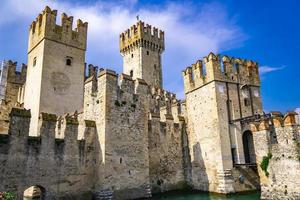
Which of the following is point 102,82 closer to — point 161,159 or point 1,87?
point 161,159

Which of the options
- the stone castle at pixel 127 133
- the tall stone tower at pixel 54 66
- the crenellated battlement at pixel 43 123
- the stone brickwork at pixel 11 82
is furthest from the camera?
the stone brickwork at pixel 11 82

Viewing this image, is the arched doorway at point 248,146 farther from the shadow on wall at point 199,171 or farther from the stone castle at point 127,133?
the shadow on wall at point 199,171

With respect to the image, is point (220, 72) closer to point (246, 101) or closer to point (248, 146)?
point (246, 101)

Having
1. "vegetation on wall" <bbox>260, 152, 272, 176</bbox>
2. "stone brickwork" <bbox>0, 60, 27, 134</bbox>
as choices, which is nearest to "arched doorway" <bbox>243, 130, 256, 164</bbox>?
"vegetation on wall" <bbox>260, 152, 272, 176</bbox>

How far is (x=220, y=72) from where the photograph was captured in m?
19.8

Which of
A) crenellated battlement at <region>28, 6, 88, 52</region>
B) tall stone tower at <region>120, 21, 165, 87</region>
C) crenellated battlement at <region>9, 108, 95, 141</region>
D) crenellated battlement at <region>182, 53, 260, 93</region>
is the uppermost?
tall stone tower at <region>120, 21, 165, 87</region>

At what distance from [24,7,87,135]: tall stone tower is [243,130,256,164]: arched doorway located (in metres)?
13.9

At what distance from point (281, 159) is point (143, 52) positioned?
26868mm

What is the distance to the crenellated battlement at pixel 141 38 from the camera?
38375 millimetres

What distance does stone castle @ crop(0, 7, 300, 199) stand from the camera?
44.4 feet

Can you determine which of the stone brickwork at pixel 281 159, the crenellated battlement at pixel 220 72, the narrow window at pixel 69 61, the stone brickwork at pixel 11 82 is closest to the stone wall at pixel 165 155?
the crenellated battlement at pixel 220 72

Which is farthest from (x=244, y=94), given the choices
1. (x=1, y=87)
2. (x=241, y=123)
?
(x=1, y=87)

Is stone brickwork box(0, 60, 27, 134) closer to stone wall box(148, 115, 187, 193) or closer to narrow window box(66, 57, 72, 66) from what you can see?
narrow window box(66, 57, 72, 66)

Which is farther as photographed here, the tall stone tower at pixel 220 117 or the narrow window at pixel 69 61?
the narrow window at pixel 69 61
